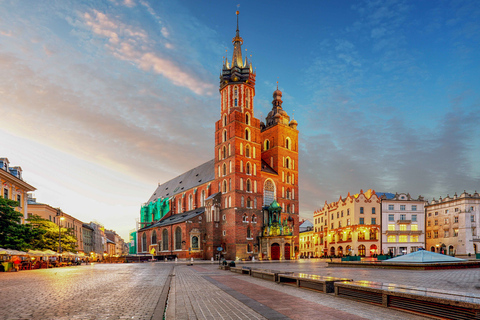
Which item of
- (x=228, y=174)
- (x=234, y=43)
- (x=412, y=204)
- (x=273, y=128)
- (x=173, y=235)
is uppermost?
(x=234, y=43)

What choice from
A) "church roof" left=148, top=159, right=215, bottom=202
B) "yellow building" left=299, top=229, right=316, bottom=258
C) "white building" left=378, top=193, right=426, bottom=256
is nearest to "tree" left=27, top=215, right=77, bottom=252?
"church roof" left=148, top=159, right=215, bottom=202

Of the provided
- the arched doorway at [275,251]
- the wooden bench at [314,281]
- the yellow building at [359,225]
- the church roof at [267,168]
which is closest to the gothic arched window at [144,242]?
the church roof at [267,168]

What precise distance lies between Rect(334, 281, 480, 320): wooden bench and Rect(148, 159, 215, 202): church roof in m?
61.9

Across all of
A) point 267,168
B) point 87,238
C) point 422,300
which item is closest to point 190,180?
point 267,168

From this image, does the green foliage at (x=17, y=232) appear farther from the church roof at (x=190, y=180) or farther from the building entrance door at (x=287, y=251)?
the building entrance door at (x=287, y=251)

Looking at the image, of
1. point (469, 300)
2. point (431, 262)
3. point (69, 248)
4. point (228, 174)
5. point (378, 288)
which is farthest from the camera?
point (228, 174)

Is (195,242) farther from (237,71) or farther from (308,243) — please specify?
(308,243)

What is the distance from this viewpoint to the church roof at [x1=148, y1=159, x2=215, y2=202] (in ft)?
251

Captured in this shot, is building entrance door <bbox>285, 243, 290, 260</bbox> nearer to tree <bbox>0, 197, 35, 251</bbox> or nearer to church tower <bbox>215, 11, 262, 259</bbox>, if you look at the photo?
church tower <bbox>215, 11, 262, 259</bbox>

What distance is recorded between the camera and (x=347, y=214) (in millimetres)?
76000

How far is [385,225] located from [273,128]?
30010 mm

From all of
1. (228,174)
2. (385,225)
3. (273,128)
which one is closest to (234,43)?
(273,128)

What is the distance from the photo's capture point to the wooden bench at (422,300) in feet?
24.7

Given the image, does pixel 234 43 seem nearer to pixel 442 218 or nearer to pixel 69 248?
pixel 69 248
